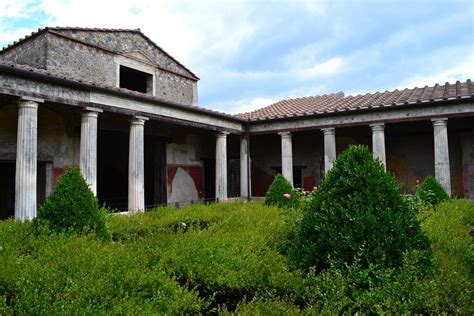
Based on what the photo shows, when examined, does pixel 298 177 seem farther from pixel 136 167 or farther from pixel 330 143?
pixel 136 167

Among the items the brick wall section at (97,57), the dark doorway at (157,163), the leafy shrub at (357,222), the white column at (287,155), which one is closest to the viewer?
the leafy shrub at (357,222)

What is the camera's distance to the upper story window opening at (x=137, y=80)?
45.6 ft

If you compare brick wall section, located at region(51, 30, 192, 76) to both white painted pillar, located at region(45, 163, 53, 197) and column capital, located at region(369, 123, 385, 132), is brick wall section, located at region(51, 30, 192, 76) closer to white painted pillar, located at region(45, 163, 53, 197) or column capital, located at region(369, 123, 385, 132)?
white painted pillar, located at region(45, 163, 53, 197)

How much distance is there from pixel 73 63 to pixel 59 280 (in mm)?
9565

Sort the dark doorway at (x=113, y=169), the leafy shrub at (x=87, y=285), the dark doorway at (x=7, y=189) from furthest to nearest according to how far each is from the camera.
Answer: the dark doorway at (x=113, y=169) < the dark doorway at (x=7, y=189) < the leafy shrub at (x=87, y=285)

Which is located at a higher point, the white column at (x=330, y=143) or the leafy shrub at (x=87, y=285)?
the white column at (x=330, y=143)

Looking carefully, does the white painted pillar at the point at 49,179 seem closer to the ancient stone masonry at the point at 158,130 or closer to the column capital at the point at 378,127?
the ancient stone masonry at the point at 158,130

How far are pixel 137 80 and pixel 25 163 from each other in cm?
780

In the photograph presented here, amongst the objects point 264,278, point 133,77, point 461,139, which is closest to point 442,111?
point 461,139

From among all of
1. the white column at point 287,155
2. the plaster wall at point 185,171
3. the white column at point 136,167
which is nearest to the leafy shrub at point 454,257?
the white column at point 287,155

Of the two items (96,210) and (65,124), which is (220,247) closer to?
(96,210)

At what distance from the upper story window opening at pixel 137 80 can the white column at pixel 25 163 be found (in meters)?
6.31

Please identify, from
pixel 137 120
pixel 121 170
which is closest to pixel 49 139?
pixel 137 120

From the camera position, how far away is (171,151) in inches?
574
